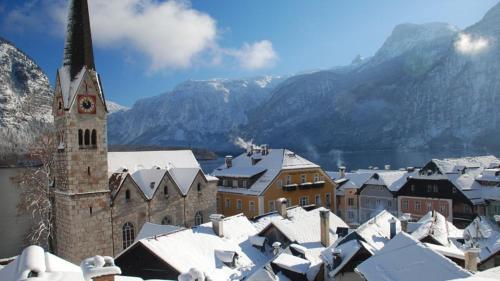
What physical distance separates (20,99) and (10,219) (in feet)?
42.3

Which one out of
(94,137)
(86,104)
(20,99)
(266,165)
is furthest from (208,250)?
(20,99)

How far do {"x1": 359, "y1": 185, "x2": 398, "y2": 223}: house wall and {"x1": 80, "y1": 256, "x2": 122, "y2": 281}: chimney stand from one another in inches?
2112

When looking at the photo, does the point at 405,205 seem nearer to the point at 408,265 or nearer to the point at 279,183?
the point at 279,183

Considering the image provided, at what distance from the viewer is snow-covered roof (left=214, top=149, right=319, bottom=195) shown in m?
53.3

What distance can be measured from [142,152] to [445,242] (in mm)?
30081

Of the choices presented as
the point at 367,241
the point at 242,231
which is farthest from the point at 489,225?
the point at 242,231

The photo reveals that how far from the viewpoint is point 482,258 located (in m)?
28.2

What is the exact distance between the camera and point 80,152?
36.2 meters

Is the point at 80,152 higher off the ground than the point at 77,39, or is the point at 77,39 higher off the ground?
the point at 77,39

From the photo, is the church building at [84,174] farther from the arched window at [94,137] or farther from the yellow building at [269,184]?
the yellow building at [269,184]

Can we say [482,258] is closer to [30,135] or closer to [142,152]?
[142,152]

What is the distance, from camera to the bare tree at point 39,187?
38.5 meters

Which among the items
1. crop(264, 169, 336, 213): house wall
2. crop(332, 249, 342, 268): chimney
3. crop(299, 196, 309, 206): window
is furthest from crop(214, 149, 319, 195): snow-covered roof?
crop(332, 249, 342, 268): chimney

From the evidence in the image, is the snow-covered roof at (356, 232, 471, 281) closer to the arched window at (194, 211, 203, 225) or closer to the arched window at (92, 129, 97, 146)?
the arched window at (92, 129, 97, 146)
